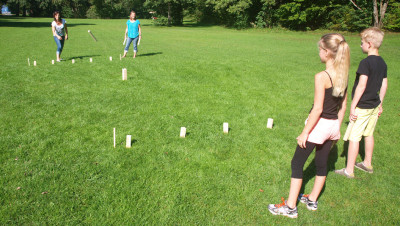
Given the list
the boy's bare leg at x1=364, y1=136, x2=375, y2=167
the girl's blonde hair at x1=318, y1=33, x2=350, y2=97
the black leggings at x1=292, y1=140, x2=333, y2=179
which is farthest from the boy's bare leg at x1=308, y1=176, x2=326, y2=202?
the boy's bare leg at x1=364, y1=136, x2=375, y2=167

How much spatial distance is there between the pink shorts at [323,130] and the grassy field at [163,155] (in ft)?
3.90

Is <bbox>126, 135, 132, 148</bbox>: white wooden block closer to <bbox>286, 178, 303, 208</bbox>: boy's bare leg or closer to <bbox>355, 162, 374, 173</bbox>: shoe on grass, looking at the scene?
<bbox>286, 178, 303, 208</bbox>: boy's bare leg

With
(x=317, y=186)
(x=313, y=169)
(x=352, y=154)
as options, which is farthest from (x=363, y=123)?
(x=317, y=186)

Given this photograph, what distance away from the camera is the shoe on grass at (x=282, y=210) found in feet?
12.2

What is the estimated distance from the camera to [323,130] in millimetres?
3355

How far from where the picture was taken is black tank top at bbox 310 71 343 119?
325 cm

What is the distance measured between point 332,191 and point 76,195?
393 centimetres

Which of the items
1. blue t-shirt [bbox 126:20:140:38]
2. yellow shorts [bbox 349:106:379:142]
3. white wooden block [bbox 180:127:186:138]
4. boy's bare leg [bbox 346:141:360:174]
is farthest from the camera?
blue t-shirt [bbox 126:20:140:38]

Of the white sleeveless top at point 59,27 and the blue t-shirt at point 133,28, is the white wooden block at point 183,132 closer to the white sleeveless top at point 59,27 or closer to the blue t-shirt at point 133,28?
the white sleeveless top at point 59,27

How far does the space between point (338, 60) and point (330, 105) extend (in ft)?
1.75

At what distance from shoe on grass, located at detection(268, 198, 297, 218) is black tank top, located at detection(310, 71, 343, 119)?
53.1 inches

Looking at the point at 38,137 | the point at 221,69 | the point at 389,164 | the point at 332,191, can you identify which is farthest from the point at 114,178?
the point at 221,69

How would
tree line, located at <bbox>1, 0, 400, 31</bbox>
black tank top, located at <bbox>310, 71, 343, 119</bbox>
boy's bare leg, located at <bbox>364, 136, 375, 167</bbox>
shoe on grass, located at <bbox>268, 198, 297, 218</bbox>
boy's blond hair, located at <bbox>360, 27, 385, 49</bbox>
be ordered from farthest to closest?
tree line, located at <bbox>1, 0, 400, 31</bbox>, boy's bare leg, located at <bbox>364, 136, 375, 167</bbox>, boy's blond hair, located at <bbox>360, 27, 385, 49</bbox>, shoe on grass, located at <bbox>268, 198, 297, 218</bbox>, black tank top, located at <bbox>310, 71, 343, 119</bbox>

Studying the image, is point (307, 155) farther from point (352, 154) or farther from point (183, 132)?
point (183, 132)
